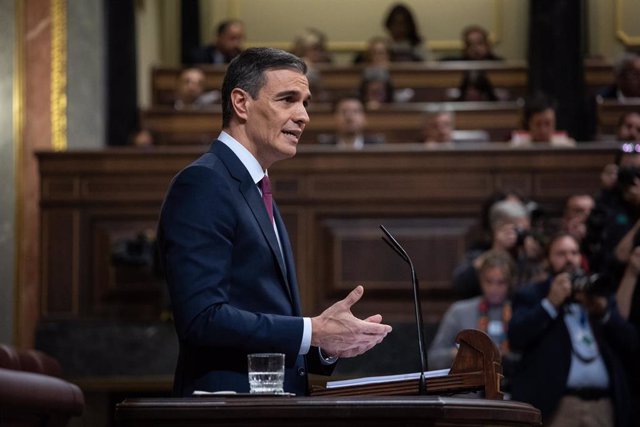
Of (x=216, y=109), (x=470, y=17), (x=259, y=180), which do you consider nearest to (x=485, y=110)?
(x=216, y=109)

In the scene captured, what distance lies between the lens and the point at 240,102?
3.08 meters

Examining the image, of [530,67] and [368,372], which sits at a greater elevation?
[530,67]

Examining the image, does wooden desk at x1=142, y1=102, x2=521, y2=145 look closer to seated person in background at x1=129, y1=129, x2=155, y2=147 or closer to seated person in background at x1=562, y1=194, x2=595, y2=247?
seated person in background at x1=129, y1=129, x2=155, y2=147

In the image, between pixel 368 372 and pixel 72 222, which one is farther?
pixel 72 222

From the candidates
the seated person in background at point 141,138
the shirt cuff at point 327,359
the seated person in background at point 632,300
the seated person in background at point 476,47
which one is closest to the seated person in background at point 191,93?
the seated person in background at point 141,138

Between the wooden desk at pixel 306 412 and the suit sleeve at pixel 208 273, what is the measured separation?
0.27m

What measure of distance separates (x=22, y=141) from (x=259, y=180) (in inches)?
230

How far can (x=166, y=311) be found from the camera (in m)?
7.46

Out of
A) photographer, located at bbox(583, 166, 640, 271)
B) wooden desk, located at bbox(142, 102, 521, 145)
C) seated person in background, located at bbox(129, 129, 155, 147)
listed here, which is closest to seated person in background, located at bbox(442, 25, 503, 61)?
wooden desk, located at bbox(142, 102, 521, 145)

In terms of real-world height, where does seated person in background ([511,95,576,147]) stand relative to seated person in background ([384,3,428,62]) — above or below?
below

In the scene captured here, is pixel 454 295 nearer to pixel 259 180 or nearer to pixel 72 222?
pixel 72 222

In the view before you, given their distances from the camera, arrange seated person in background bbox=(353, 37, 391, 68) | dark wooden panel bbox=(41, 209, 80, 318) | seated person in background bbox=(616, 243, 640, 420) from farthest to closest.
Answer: seated person in background bbox=(353, 37, 391, 68) < dark wooden panel bbox=(41, 209, 80, 318) < seated person in background bbox=(616, 243, 640, 420)

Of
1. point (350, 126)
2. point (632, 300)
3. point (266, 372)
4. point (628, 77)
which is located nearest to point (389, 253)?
point (350, 126)

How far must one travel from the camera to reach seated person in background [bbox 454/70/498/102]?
34.0ft
